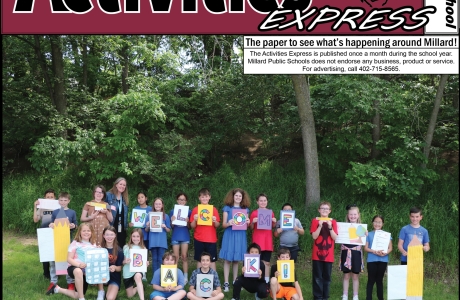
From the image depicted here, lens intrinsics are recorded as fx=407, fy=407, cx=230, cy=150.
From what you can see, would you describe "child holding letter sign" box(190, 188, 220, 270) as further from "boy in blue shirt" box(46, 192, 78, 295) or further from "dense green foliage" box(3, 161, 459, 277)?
"dense green foliage" box(3, 161, 459, 277)

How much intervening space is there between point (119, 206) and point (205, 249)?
159 cm

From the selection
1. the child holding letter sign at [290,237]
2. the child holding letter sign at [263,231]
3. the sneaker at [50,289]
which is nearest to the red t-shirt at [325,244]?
the child holding letter sign at [290,237]

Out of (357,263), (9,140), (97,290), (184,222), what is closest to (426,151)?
(357,263)

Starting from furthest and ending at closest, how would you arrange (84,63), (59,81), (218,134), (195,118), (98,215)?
(84,63) → (195,118) → (59,81) → (218,134) → (98,215)

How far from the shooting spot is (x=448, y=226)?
8.30 meters

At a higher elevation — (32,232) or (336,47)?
(336,47)

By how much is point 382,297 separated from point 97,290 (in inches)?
174

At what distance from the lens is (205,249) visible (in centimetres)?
671

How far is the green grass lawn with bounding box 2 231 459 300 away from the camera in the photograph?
6359mm

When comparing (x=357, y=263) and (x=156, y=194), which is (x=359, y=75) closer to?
(x=357, y=263)

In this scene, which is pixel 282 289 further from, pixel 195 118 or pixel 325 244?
pixel 195 118

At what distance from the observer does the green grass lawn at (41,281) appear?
250 inches

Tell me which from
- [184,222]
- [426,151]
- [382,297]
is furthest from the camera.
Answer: [426,151]

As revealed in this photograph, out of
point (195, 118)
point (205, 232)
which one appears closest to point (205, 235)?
point (205, 232)
